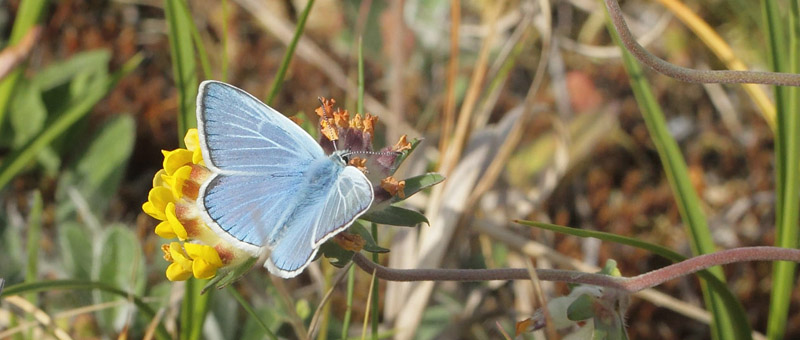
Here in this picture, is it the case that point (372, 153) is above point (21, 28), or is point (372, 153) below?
below

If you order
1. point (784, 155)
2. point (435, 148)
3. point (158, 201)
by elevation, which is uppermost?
point (435, 148)

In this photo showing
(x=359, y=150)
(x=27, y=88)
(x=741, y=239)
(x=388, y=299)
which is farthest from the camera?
(x=741, y=239)

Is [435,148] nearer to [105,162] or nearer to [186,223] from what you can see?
[105,162]

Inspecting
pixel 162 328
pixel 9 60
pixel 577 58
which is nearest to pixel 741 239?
Answer: pixel 577 58

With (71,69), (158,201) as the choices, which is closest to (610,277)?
(158,201)

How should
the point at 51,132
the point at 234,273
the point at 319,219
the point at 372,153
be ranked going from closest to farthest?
the point at 319,219
the point at 234,273
the point at 372,153
the point at 51,132

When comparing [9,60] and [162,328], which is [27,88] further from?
[162,328]

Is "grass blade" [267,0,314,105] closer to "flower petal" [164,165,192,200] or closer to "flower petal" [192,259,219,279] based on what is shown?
"flower petal" [164,165,192,200]
